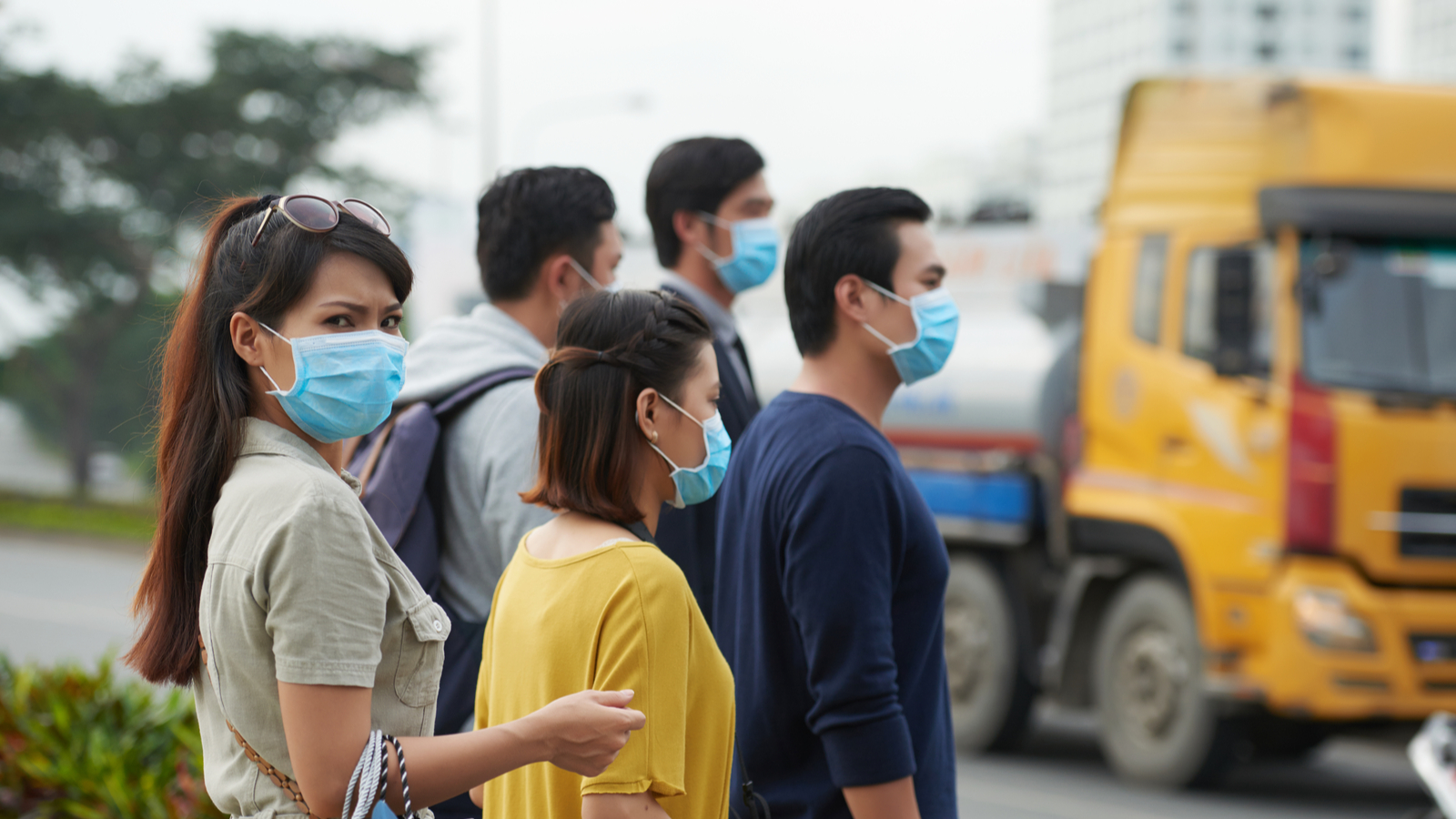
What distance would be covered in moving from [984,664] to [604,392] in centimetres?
689

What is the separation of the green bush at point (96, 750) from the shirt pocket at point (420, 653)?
2665mm

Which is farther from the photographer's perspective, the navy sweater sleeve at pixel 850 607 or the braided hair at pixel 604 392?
the navy sweater sleeve at pixel 850 607

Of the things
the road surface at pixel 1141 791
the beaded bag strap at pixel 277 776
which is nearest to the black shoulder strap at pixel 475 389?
the beaded bag strap at pixel 277 776

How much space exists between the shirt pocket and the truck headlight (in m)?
5.43

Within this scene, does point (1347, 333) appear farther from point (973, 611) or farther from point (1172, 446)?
point (973, 611)

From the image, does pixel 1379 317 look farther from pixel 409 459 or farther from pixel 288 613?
pixel 288 613

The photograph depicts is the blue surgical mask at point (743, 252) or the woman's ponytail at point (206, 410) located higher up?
the blue surgical mask at point (743, 252)

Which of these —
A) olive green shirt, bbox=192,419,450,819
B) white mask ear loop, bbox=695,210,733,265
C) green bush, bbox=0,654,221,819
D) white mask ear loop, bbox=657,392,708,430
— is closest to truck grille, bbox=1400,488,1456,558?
white mask ear loop, bbox=695,210,733,265

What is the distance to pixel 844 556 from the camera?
6.93ft

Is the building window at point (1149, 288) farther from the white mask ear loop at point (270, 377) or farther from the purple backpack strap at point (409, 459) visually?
the white mask ear loop at point (270, 377)

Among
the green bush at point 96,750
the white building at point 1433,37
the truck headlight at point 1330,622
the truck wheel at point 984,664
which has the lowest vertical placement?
the truck wheel at point 984,664

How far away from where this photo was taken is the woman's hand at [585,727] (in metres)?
Result: 1.63

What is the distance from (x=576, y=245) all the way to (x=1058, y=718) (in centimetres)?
811

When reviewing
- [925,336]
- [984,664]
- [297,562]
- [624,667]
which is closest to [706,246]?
[925,336]
